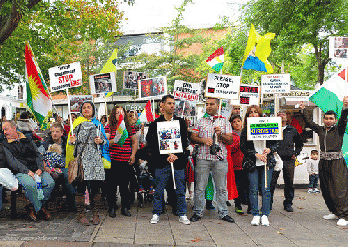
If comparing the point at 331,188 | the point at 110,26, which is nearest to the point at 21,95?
the point at 110,26

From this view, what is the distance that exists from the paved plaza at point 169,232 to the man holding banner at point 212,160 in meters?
0.32

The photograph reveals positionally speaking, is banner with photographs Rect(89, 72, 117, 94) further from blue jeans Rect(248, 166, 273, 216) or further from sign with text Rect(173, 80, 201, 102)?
blue jeans Rect(248, 166, 273, 216)

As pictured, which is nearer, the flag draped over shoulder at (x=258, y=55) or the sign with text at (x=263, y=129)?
the sign with text at (x=263, y=129)

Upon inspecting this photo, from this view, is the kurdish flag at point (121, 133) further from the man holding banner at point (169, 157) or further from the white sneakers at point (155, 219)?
the white sneakers at point (155, 219)

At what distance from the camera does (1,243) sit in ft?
16.5

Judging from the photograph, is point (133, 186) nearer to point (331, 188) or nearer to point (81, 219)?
point (81, 219)

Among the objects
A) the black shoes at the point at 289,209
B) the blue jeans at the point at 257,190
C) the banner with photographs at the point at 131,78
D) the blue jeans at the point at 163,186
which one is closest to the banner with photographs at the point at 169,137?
the blue jeans at the point at 163,186

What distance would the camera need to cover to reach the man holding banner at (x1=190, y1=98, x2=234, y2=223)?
668 cm

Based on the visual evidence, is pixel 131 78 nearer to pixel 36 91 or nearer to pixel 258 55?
pixel 36 91

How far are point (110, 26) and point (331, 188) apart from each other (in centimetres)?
927

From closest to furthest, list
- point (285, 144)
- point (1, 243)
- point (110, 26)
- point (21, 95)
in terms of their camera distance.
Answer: point (1, 243), point (285, 144), point (110, 26), point (21, 95)

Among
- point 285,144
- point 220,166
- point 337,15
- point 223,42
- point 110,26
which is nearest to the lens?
point 220,166

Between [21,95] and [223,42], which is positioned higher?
[223,42]

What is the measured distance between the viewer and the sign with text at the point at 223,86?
7.34m
